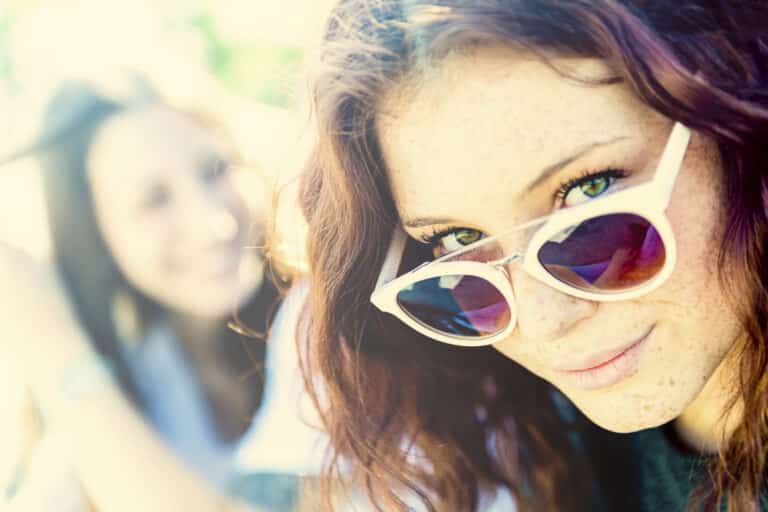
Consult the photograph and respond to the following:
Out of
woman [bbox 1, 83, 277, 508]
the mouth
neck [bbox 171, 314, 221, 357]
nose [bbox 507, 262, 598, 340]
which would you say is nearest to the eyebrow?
nose [bbox 507, 262, 598, 340]

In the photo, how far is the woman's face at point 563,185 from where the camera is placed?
0.82 meters

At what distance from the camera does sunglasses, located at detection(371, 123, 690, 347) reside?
801mm

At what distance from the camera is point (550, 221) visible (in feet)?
2.70

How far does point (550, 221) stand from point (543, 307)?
0.13 m

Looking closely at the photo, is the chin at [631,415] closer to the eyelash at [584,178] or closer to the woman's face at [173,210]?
the eyelash at [584,178]

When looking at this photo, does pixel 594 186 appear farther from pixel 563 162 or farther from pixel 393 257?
pixel 393 257

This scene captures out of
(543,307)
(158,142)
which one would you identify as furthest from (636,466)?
(158,142)

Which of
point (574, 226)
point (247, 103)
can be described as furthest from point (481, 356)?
point (247, 103)

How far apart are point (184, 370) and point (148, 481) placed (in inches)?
7.3

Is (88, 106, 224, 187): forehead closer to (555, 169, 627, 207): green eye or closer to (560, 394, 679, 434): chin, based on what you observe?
(555, 169, 627, 207): green eye

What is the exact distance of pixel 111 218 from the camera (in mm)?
1114

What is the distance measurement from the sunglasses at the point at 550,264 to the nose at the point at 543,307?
12 millimetres

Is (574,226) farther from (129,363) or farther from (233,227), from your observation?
(129,363)

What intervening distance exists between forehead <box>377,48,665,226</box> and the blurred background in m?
0.18
